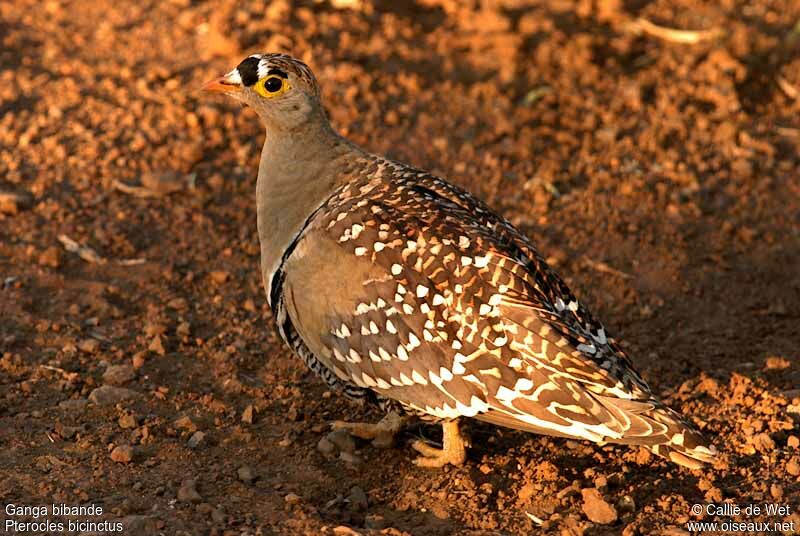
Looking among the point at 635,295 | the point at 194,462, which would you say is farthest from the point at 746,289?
the point at 194,462

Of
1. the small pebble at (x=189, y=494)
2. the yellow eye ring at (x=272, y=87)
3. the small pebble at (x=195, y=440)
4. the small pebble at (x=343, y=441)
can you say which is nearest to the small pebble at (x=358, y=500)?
the small pebble at (x=343, y=441)

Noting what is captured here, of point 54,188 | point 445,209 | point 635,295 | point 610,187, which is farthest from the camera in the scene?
point 610,187

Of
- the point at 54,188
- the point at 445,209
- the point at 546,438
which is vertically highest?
the point at 445,209

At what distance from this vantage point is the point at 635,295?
23.4ft

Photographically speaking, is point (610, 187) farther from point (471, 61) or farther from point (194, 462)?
point (194, 462)

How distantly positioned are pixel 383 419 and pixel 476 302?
111cm

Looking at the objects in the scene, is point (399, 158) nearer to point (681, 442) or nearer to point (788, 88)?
point (788, 88)

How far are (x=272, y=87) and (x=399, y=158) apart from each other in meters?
2.52

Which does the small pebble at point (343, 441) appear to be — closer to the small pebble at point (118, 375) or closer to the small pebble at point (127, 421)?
the small pebble at point (127, 421)

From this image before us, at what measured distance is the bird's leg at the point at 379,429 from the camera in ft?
18.3

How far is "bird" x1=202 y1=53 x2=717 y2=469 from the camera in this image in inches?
188

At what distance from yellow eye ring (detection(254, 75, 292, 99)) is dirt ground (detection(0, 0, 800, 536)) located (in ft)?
5.24

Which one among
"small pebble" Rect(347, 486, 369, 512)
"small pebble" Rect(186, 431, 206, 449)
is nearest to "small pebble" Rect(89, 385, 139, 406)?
"small pebble" Rect(186, 431, 206, 449)

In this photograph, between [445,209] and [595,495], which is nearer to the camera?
[595,495]
